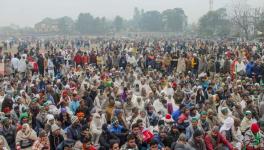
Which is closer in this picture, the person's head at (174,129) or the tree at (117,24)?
the person's head at (174,129)

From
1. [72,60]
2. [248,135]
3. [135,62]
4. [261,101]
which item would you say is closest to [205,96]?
[261,101]

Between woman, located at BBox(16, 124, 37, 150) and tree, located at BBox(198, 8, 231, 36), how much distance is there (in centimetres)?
6608

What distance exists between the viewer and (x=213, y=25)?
75688 millimetres

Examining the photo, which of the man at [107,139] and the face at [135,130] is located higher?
the face at [135,130]

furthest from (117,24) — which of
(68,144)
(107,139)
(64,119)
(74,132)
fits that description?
(68,144)

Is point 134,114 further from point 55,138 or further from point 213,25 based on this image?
point 213,25

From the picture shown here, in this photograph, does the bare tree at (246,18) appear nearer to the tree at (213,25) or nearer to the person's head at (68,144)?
the tree at (213,25)

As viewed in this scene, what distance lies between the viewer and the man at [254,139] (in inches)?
362

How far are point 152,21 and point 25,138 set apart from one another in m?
102

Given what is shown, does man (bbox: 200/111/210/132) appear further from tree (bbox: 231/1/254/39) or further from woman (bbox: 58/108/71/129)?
tree (bbox: 231/1/254/39)

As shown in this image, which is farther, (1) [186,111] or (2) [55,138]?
(1) [186,111]

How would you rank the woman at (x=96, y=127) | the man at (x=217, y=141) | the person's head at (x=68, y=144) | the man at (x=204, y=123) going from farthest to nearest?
the woman at (x=96, y=127)
the man at (x=204, y=123)
the man at (x=217, y=141)
the person's head at (x=68, y=144)

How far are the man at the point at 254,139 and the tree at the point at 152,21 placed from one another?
320 ft

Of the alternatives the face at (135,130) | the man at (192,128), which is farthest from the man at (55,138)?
the man at (192,128)
